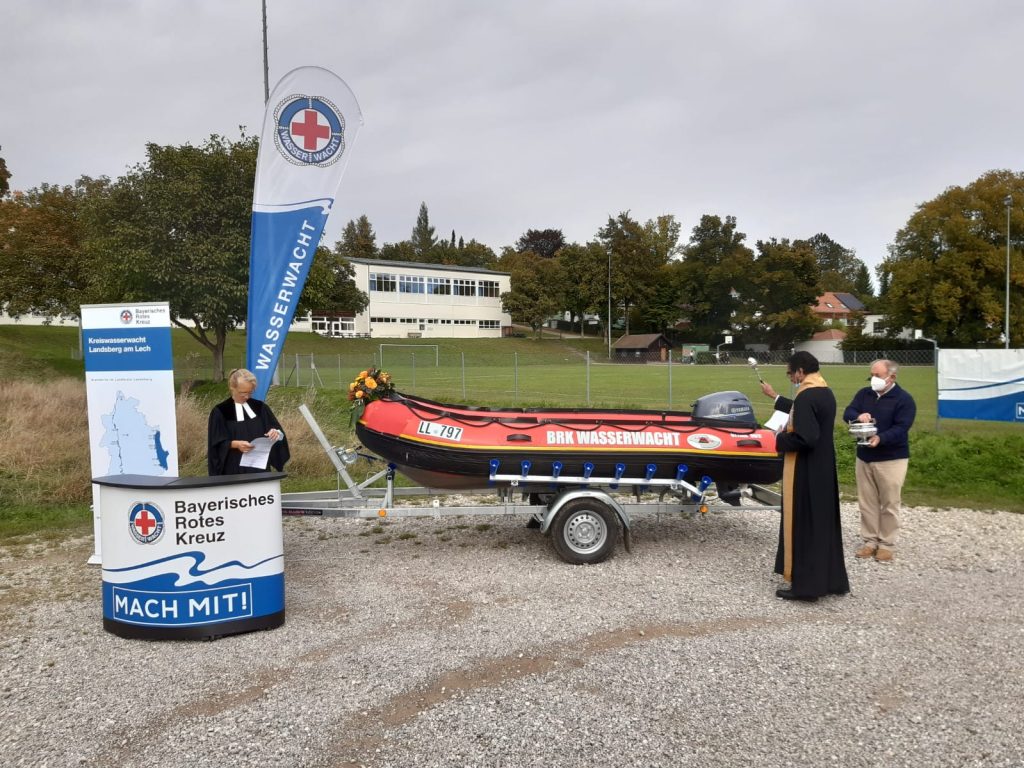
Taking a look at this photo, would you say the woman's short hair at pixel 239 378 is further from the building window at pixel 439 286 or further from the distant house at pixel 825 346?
the building window at pixel 439 286

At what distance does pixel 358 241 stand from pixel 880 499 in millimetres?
81964

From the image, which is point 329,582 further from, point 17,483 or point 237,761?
point 17,483

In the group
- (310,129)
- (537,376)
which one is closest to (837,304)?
(537,376)

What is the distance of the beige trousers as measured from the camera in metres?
6.21

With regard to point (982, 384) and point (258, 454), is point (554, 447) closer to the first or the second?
point (258, 454)

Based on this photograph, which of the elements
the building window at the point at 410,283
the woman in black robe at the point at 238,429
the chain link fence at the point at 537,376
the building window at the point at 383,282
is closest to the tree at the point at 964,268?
the chain link fence at the point at 537,376

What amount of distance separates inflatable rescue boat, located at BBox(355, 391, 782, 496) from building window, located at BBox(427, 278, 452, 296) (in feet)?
206

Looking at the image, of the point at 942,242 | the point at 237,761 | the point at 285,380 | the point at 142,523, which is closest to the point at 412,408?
the point at 142,523

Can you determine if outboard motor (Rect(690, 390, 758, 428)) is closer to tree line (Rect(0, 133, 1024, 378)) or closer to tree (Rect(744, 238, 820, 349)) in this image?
tree line (Rect(0, 133, 1024, 378))

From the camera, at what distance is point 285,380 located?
83.3 ft

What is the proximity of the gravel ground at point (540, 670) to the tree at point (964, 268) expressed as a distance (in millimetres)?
51771

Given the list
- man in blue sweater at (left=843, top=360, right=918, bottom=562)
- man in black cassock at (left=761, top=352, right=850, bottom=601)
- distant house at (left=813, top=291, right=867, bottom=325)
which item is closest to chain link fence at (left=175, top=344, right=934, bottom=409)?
man in black cassock at (left=761, top=352, right=850, bottom=601)

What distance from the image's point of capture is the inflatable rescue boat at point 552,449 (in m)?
5.88

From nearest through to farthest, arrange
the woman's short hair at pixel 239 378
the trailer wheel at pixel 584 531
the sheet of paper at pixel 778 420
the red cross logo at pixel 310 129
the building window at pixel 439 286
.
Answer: the woman's short hair at pixel 239 378
the sheet of paper at pixel 778 420
the trailer wheel at pixel 584 531
the red cross logo at pixel 310 129
the building window at pixel 439 286
